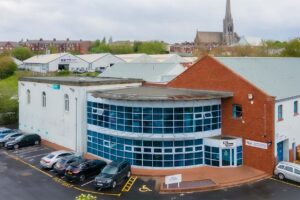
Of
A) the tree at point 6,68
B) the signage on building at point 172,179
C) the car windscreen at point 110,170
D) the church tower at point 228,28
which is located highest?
the church tower at point 228,28

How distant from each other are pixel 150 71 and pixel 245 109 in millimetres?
19716

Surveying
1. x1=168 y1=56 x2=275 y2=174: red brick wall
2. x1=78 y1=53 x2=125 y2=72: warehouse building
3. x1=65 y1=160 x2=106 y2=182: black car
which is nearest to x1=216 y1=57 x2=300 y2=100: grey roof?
x1=168 y1=56 x2=275 y2=174: red brick wall

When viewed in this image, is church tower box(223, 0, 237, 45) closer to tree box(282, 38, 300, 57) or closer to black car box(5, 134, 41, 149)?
tree box(282, 38, 300, 57)

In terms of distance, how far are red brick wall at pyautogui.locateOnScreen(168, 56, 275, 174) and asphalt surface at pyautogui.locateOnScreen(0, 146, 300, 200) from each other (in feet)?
7.48

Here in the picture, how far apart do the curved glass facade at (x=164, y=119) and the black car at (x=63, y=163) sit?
3782 millimetres

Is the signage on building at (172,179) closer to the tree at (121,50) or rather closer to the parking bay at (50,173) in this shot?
the parking bay at (50,173)

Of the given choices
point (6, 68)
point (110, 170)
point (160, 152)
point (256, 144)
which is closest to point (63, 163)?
point (110, 170)

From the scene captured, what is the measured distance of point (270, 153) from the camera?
2669 cm

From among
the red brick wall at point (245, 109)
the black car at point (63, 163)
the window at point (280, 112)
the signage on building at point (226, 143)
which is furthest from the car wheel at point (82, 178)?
the window at point (280, 112)

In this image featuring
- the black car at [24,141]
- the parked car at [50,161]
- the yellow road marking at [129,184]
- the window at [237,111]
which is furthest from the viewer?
the black car at [24,141]

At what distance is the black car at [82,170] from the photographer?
25436 millimetres

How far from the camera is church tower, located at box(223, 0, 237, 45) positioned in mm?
182250

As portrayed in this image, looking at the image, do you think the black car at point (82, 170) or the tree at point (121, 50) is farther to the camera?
the tree at point (121, 50)

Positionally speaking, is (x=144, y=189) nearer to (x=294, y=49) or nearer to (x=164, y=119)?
(x=164, y=119)
